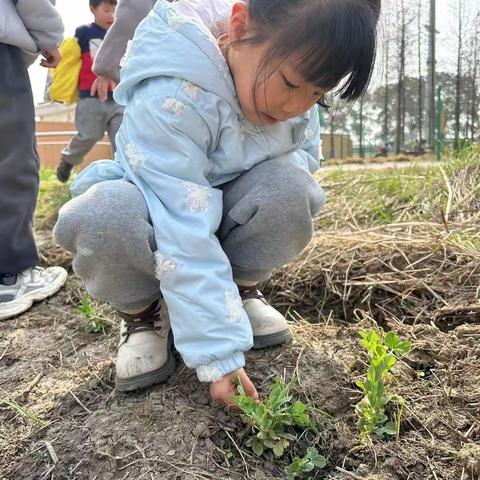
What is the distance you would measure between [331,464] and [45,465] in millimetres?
520

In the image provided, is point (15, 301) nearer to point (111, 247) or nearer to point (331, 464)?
point (111, 247)

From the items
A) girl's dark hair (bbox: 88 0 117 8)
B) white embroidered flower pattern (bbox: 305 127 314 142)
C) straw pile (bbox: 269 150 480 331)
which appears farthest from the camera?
girl's dark hair (bbox: 88 0 117 8)

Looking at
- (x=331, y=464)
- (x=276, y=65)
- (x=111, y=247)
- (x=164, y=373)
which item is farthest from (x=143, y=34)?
(x=331, y=464)

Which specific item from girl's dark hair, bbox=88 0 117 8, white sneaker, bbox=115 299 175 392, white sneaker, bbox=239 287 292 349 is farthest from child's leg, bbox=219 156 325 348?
girl's dark hair, bbox=88 0 117 8

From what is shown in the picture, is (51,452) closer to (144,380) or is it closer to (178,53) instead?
(144,380)

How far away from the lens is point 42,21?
6.22 feet

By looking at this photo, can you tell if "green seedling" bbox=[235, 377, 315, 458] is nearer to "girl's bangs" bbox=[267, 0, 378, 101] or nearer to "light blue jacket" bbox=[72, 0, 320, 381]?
"light blue jacket" bbox=[72, 0, 320, 381]

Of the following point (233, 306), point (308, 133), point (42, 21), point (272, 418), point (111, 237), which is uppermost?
point (42, 21)

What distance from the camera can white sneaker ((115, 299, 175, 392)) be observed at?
4.04 feet

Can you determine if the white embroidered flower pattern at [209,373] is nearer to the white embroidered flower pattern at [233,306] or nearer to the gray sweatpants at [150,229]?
the white embroidered flower pattern at [233,306]

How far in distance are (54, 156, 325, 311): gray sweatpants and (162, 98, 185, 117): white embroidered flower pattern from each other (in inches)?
7.1

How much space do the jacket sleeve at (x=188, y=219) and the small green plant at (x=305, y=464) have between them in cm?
20

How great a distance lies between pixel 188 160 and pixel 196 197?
8cm

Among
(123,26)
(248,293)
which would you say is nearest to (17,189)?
(123,26)
